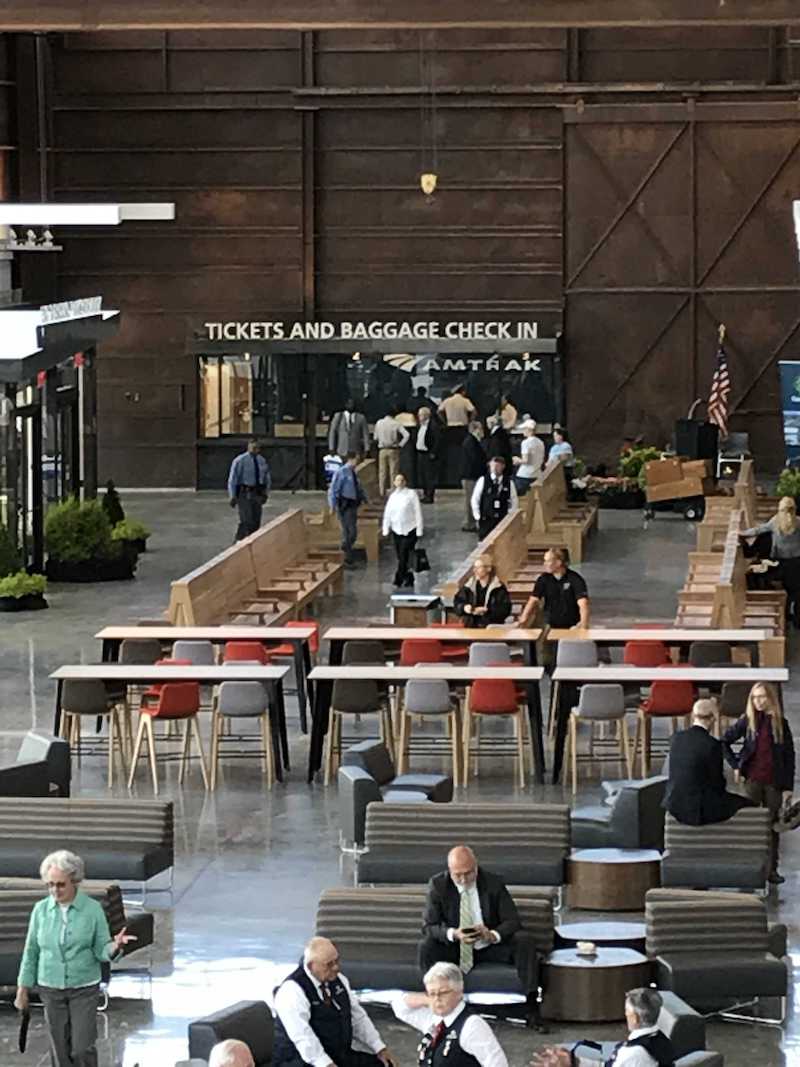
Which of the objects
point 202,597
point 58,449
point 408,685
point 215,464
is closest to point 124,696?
point 408,685

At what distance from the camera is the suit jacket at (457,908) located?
12039 millimetres

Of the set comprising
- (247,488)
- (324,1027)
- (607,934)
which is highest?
(247,488)

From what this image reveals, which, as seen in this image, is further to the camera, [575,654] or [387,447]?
[387,447]

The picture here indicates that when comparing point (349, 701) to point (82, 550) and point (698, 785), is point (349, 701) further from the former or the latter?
point (82, 550)

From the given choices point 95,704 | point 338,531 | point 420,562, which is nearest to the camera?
point 95,704

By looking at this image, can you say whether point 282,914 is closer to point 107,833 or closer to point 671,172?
point 107,833

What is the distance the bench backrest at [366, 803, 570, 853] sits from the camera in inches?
553

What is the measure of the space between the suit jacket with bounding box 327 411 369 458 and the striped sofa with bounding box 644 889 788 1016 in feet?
78.3

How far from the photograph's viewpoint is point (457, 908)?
12.1 m

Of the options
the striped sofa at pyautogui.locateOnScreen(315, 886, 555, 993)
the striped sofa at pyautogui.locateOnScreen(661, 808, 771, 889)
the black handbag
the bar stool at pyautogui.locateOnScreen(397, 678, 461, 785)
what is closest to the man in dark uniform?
the black handbag

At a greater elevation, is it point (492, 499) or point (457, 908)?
point (492, 499)

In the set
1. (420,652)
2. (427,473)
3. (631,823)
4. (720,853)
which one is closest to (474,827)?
(631,823)

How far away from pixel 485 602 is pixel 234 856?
538cm

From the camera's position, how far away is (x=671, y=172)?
39.1 meters
